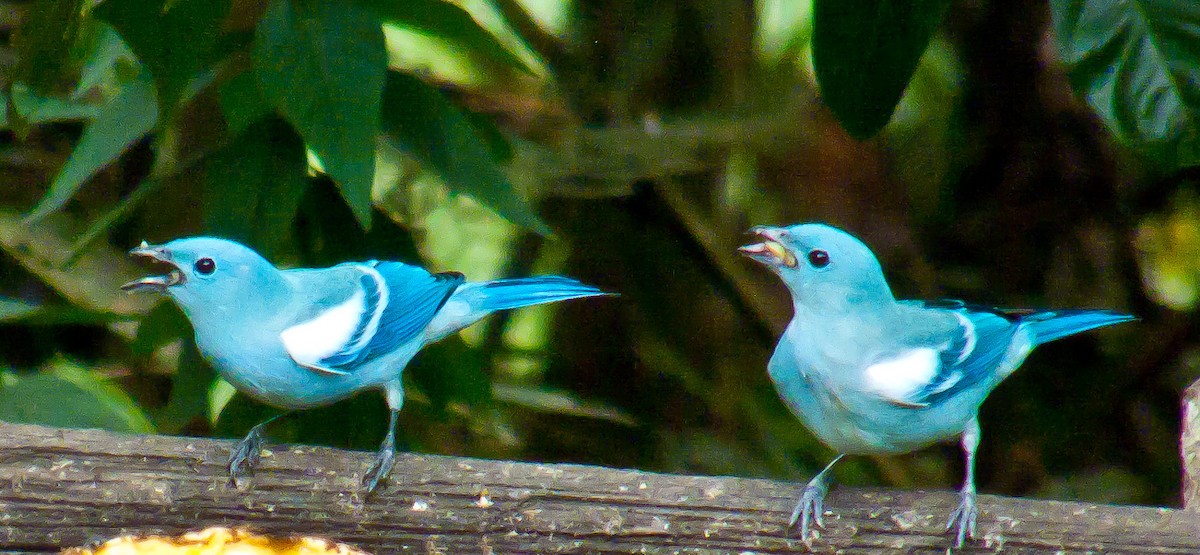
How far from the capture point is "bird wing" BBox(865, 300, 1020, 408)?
1.28 metres

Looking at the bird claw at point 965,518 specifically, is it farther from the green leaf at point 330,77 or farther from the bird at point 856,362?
the green leaf at point 330,77

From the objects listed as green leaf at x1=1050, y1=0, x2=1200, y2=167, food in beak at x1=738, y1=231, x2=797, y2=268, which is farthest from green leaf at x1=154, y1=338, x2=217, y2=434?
green leaf at x1=1050, y1=0, x2=1200, y2=167

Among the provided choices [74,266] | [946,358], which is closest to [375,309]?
[946,358]

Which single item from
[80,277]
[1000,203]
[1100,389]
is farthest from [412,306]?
[1100,389]

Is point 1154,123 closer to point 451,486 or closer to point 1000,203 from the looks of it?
point 1000,203

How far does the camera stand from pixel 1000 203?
7.38 feet

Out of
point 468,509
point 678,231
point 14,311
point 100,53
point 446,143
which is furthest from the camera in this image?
point 678,231

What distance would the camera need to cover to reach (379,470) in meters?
1.25

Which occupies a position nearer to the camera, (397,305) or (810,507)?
(810,507)

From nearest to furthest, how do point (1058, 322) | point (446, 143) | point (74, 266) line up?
point (1058, 322) → point (446, 143) → point (74, 266)

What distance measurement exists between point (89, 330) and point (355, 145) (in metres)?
1.24

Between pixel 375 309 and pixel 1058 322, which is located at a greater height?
pixel 1058 322

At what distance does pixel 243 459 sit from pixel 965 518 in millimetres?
792

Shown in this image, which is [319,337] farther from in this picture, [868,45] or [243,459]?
[868,45]
